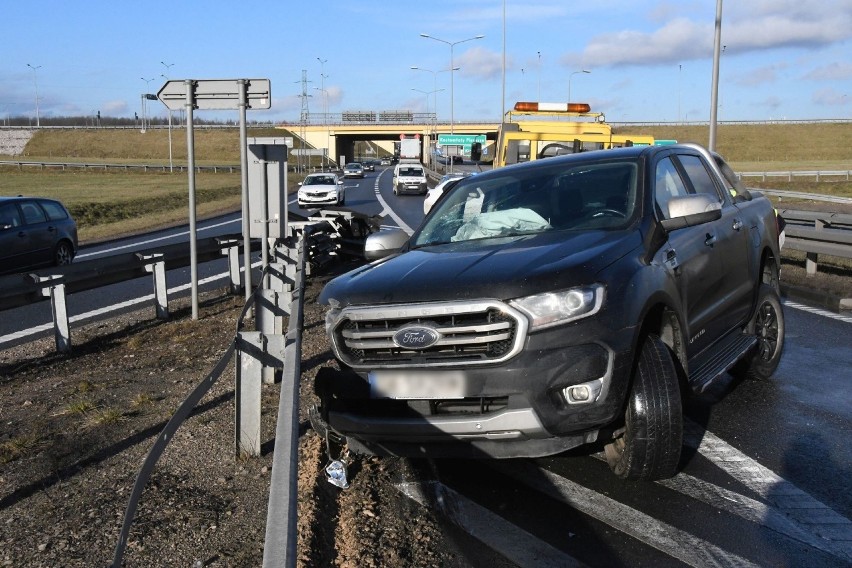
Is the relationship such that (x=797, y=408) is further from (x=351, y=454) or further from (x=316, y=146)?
(x=316, y=146)

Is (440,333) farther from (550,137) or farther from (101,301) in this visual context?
(550,137)

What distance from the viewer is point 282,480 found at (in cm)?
300

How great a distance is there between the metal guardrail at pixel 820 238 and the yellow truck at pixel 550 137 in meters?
5.45

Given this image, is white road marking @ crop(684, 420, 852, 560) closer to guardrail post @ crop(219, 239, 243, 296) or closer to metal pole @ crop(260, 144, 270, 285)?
metal pole @ crop(260, 144, 270, 285)

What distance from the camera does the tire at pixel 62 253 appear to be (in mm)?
18233

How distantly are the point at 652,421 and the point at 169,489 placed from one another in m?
2.59

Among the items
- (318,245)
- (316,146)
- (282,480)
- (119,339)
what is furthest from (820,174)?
(316,146)

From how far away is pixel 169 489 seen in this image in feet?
16.7

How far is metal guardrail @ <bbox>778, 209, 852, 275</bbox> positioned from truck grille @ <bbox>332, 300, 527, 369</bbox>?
994 cm

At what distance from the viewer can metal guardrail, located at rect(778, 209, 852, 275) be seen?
521 inches

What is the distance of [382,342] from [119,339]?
6047 mm

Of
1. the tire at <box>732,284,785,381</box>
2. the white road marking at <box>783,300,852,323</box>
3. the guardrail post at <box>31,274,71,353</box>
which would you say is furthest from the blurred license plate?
the white road marking at <box>783,300,852,323</box>

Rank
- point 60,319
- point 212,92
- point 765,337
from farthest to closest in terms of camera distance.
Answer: point 212,92, point 60,319, point 765,337

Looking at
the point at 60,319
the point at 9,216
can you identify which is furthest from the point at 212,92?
the point at 9,216
